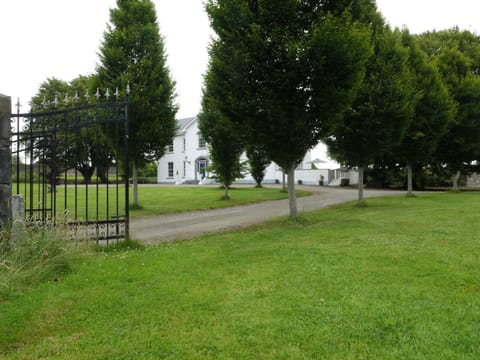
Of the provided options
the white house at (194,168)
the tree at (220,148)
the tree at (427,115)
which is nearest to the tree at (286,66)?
the tree at (220,148)

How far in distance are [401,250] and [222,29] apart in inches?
279

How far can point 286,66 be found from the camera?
934 centimetres

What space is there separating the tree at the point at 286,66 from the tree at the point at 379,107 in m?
4.76

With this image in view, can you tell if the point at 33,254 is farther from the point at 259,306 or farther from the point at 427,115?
the point at 427,115

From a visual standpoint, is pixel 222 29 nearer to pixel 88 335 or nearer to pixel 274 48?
pixel 274 48

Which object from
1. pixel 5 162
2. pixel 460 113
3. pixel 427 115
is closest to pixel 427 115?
pixel 427 115

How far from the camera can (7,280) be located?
437 centimetres

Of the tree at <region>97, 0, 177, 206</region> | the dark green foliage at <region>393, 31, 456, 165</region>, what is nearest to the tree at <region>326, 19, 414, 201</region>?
the dark green foliage at <region>393, 31, 456, 165</region>

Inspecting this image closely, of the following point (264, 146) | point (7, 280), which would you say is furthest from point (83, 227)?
point (264, 146)

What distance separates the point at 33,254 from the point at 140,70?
10.2m

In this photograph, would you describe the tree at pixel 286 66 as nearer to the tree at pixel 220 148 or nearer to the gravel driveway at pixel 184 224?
the gravel driveway at pixel 184 224

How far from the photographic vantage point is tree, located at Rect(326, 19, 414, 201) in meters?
14.5

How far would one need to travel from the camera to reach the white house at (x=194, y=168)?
39.8 meters

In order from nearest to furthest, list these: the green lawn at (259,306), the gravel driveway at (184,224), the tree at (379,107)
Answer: the green lawn at (259,306) < the gravel driveway at (184,224) < the tree at (379,107)
